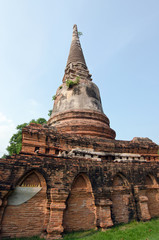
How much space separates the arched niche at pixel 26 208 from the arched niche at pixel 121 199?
3.13 meters

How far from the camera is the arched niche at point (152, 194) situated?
7742mm

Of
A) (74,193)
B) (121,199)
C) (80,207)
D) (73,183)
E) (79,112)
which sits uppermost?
(79,112)

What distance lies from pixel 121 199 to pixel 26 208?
417 cm

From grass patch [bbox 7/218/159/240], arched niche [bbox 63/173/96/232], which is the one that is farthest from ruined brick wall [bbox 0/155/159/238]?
grass patch [bbox 7/218/159/240]

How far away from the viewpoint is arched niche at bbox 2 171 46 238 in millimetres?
4965

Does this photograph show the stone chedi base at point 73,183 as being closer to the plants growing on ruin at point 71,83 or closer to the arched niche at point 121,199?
the arched niche at point 121,199

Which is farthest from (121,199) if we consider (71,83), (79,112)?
(71,83)

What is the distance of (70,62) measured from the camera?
629 inches

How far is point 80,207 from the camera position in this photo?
6.16 meters

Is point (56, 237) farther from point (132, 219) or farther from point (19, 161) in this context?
point (132, 219)

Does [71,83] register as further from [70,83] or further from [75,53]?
[75,53]

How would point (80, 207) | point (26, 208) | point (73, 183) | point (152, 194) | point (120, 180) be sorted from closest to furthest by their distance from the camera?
point (26, 208) < point (80, 207) < point (73, 183) < point (120, 180) < point (152, 194)

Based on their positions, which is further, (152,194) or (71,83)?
(71,83)

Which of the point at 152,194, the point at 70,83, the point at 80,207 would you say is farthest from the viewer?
the point at 70,83
